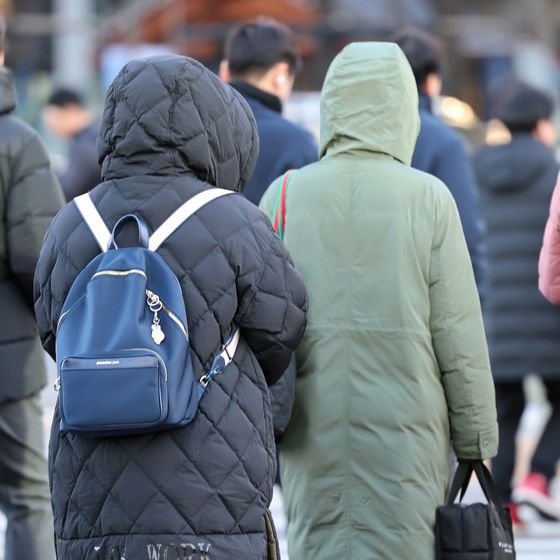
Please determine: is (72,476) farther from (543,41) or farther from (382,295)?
A: (543,41)

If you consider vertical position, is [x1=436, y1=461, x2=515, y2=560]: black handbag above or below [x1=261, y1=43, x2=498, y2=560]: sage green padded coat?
below

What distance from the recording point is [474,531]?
16.0ft

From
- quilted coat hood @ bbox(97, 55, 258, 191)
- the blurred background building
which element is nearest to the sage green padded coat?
quilted coat hood @ bbox(97, 55, 258, 191)

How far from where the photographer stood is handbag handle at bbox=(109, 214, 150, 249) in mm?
4188

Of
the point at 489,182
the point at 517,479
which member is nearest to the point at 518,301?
the point at 489,182

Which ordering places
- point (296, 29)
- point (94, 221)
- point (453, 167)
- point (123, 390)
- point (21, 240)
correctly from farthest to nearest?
point (296, 29), point (453, 167), point (21, 240), point (94, 221), point (123, 390)

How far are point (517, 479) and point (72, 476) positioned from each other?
19.6ft

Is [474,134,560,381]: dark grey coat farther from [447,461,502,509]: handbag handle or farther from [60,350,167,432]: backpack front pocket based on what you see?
[60,350,167,432]: backpack front pocket

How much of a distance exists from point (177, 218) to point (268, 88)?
8.63 feet

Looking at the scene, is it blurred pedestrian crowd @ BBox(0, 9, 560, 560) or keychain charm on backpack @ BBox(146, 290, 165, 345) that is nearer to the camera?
keychain charm on backpack @ BBox(146, 290, 165, 345)

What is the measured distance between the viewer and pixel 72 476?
423 cm

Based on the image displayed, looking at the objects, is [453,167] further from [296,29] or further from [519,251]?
[296,29]

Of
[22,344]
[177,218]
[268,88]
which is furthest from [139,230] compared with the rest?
[268,88]

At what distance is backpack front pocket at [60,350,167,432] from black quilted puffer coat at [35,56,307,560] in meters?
0.14
